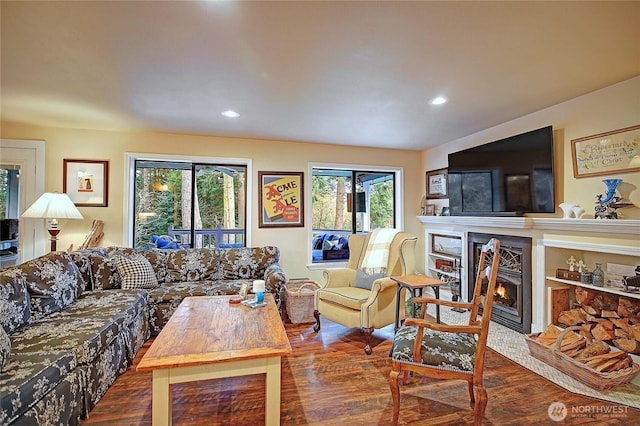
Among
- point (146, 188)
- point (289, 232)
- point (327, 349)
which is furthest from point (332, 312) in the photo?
A: point (146, 188)

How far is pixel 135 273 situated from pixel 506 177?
13.8 ft

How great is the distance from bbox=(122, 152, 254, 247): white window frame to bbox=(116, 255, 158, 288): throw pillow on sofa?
894 mm

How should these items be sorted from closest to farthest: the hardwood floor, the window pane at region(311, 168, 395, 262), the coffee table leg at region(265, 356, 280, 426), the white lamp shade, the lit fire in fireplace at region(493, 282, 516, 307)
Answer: the coffee table leg at region(265, 356, 280, 426) < the hardwood floor < the white lamp shade < the lit fire in fireplace at region(493, 282, 516, 307) < the window pane at region(311, 168, 395, 262)

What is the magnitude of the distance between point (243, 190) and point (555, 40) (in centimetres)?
387

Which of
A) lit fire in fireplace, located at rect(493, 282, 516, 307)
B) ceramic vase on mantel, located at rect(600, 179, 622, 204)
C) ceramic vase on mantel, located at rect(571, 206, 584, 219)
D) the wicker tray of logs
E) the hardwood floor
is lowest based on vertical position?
the hardwood floor

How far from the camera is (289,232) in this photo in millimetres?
4621

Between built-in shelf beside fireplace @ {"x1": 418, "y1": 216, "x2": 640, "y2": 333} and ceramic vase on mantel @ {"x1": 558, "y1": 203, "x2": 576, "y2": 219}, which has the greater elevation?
ceramic vase on mantel @ {"x1": 558, "y1": 203, "x2": 576, "y2": 219}

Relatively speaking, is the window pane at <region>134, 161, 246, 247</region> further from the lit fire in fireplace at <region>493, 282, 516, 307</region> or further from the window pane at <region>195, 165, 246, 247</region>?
the lit fire in fireplace at <region>493, 282, 516, 307</region>

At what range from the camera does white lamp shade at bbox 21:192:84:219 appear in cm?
322

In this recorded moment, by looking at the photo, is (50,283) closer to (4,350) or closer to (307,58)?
(4,350)

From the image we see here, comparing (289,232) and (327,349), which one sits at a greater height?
(289,232)

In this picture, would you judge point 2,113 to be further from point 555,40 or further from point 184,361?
point 555,40

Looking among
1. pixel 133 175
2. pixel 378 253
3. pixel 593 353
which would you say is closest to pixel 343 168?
pixel 378 253

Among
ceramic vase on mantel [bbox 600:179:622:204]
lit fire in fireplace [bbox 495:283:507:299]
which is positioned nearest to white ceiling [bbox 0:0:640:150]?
ceramic vase on mantel [bbox 600:179:622:204]
